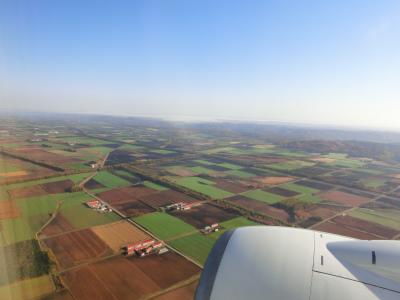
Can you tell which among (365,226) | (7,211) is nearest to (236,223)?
(365,226)

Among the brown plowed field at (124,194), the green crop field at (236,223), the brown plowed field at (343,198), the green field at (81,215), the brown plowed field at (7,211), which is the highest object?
the brown plowed field at (7,211)

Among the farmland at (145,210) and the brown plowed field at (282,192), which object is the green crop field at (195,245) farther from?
the brown plowed field at (282,192)

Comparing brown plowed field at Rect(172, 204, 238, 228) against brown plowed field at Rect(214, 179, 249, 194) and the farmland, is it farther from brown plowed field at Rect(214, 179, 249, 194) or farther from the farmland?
brown plowed field at Rect(214, 179, 249, 194)

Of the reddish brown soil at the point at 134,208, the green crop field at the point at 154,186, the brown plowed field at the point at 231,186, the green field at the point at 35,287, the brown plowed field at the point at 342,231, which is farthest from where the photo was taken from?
the brown plowed field at the point at 231,186

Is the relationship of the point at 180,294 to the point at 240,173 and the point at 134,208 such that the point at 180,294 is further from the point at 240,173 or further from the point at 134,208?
the point at 240,173

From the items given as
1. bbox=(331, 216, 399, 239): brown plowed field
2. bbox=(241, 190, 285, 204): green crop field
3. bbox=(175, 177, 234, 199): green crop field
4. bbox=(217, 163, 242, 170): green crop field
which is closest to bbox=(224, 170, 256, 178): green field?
bbox=(217, 163, 242, 170): green crop field

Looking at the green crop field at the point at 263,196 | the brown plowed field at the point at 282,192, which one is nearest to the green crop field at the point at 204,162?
the brown plowed field at the point at 282,192

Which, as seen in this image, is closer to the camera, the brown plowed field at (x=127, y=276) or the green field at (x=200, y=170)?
the brown plowed field at (x=127, y=276)

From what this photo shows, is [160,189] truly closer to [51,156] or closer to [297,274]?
[51,156]
